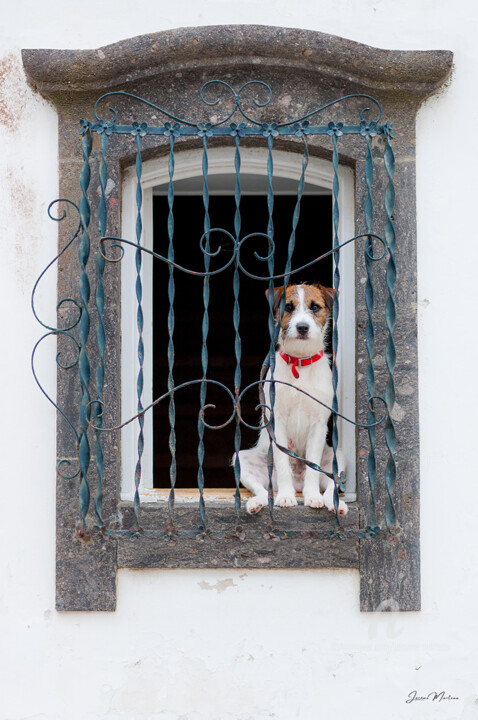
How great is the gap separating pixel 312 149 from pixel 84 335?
1.30 meters

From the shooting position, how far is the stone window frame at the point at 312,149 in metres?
3.42

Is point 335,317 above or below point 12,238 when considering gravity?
below

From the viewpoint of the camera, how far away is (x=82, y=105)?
358 centimetres

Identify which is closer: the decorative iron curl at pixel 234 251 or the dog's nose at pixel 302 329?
the decorative iron curl at pixel 234 251

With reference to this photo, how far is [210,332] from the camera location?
6.74m

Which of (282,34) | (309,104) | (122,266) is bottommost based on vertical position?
(122,266)

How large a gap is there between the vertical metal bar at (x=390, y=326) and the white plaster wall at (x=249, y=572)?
0.68 ft

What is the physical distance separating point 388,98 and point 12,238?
1.77 meters

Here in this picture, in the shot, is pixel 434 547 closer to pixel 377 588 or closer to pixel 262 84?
pixel 377 588

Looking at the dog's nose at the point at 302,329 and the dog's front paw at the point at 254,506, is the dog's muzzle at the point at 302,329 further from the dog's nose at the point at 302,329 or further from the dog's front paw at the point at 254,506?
the dog's front paw at the point at 254,506

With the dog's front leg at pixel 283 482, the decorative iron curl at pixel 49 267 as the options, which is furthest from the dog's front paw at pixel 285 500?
the decorative iron curl at pixel 49 267

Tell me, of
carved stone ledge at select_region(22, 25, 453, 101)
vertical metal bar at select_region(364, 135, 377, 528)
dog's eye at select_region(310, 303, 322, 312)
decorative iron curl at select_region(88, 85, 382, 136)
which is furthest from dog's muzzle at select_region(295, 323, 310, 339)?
carved stone ledge at select_region(22, 25, 453, 101)

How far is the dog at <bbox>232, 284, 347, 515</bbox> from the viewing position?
360 centimetres

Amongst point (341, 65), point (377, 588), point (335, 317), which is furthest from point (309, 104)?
point (377, 588)
